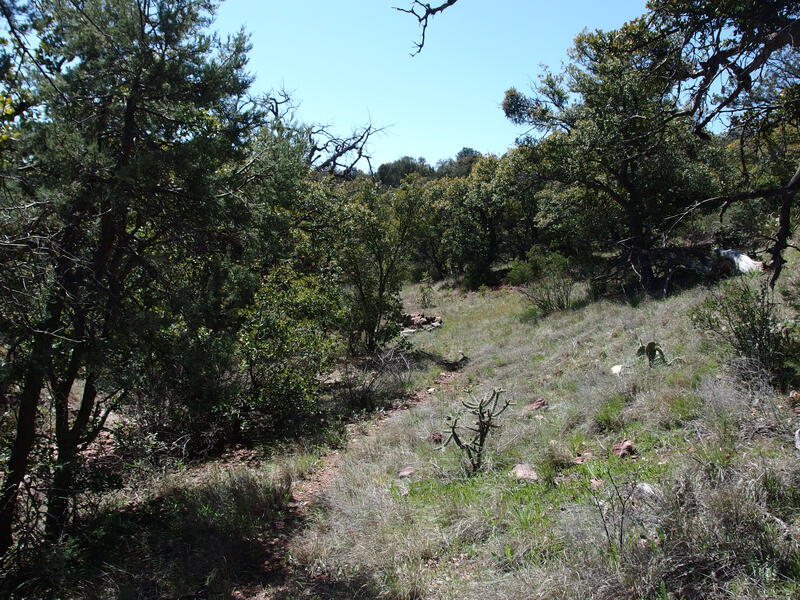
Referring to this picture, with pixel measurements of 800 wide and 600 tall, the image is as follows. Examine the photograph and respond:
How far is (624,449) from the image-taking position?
181 inches

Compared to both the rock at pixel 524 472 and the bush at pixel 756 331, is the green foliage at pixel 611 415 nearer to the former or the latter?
the rock at pixel 524 472

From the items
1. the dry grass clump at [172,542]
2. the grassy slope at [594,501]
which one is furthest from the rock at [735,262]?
the dry grass clump at [172,542]

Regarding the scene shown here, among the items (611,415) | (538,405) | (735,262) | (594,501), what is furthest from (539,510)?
(735,262)

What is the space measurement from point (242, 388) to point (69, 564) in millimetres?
3482

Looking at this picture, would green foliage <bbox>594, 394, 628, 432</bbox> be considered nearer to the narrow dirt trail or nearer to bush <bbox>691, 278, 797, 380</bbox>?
bush <bbox>691, 278, 797, 380</bbox>

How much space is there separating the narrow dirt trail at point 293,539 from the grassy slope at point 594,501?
0.17 m

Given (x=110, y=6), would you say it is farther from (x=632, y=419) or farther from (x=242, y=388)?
Result: (x=632, y=419)

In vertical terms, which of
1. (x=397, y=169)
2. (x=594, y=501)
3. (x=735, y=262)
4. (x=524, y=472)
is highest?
(x=397, y=169)

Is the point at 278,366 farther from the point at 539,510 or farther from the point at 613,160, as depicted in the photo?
the point at 613,160

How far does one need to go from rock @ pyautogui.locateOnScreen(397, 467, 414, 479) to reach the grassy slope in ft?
0.25

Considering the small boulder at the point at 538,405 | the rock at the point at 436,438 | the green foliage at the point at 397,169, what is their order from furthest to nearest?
the green foliage at the point at 397,169
the small boulder at the point at 538,405
the rock at the point at 436,438

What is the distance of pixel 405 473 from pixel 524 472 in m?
1.34

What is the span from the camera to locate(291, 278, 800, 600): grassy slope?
2.92 m

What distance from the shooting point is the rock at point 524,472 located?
178 inches
